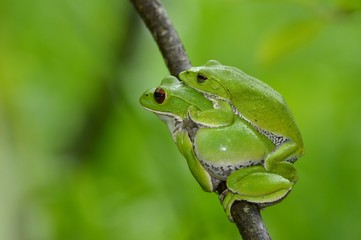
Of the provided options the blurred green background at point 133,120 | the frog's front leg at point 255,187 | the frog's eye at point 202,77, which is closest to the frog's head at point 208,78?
the frog's eye at point 202,77

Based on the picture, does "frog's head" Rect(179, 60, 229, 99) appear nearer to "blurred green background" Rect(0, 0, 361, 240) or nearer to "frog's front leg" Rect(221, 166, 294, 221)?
"frog's front leg" Rect(221, 166, 294, 221)

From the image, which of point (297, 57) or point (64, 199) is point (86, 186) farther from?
point (297, 57)

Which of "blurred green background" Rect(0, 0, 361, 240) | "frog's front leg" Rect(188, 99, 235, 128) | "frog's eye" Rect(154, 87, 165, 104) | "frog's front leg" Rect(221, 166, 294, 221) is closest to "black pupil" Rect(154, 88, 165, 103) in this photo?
"frog's eye" Rect(154, 87, 165, 104)

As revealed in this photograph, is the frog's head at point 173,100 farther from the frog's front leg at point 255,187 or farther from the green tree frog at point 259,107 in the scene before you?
the frog's front leg at point 255,187

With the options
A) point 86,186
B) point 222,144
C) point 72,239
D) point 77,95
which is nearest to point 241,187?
point 222,144

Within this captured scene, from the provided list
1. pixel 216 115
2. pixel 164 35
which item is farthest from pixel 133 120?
pixel 216 115

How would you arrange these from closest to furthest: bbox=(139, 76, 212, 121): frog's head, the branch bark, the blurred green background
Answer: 1. bbox=(139, 76, 212, 121): frog's head
2. the branch bark
3. the blurred green background

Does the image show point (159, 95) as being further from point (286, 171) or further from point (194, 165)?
point (286, 171)
